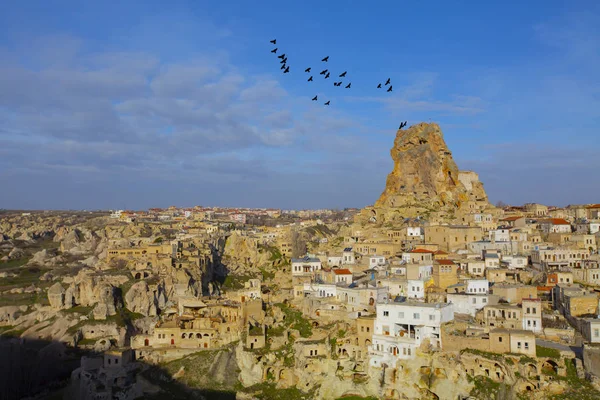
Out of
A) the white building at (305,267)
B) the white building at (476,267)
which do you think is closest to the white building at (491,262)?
the white building at (476,267)

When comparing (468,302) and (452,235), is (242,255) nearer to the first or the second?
(452,235)

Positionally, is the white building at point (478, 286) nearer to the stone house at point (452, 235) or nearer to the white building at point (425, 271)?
the white building at point (425, 271)

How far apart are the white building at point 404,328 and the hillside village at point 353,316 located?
0.27 ft

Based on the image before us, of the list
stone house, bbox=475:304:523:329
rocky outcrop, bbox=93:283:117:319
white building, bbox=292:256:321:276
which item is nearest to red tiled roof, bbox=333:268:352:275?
white building, bbox=292:256:321:276

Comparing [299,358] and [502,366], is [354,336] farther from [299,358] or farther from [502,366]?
[502,366]

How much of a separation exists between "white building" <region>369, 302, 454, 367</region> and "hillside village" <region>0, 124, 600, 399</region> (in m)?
0.08

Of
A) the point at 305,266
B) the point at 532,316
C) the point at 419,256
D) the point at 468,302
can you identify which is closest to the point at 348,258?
the point at 305,266

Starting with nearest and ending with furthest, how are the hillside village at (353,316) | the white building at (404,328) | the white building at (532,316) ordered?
1. the hillside village at (353,316)
2. the white building at (532,316)
3. the white building at (404,328)

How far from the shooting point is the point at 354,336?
1542 inches

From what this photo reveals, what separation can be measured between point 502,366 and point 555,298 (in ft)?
37.1

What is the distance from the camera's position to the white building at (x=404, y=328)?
3647cm

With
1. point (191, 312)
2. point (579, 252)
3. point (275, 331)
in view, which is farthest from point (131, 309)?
point (579, 252)

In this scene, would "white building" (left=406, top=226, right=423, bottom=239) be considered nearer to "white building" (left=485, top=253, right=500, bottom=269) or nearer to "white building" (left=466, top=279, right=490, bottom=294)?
"white building" (left=485, top=253, right=500, bottom=269)

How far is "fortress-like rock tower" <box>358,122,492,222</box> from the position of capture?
8100 cm
